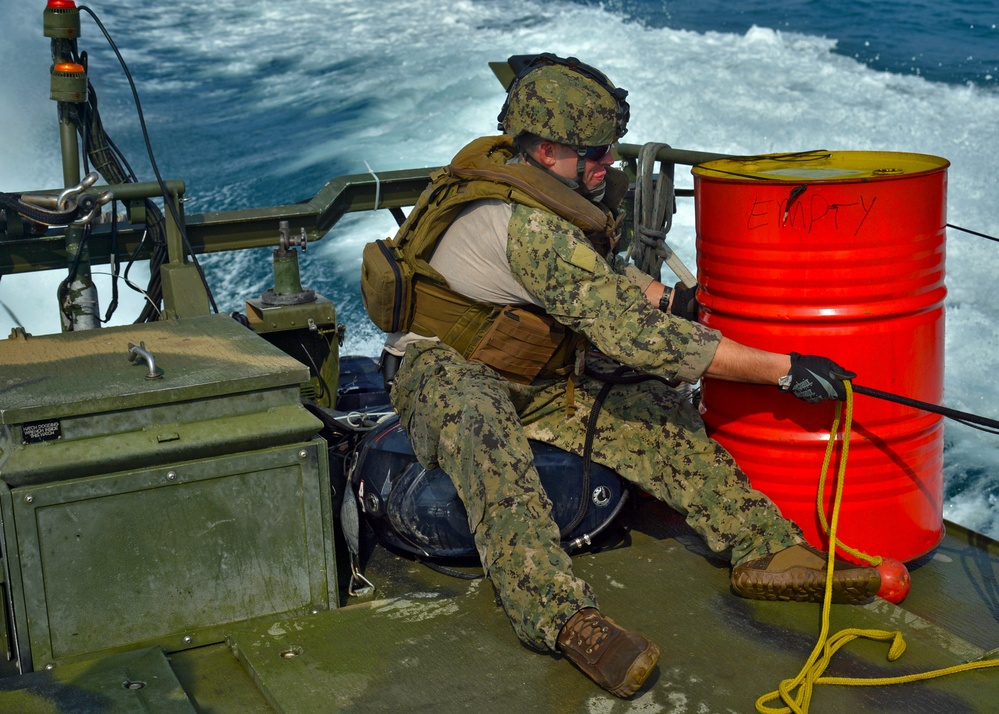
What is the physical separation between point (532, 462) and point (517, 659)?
53 centimetres

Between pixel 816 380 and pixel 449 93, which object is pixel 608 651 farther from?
pixel 449 93

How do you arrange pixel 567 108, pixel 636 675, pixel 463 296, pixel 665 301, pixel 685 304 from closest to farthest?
pixel 636 675
pixel 567 108
pixel 463 296
pixel 685 304
pixel 665 301

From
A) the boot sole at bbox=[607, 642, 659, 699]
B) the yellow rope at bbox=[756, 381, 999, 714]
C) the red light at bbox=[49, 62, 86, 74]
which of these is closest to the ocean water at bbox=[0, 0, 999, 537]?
the red light at bbox=[49, 62, 86, 74]

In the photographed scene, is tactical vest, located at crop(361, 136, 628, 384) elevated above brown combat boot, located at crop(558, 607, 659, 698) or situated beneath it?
elevated above

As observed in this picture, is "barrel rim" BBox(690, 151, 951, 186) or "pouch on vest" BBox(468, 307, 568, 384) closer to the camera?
"barrel rim" BBox(690, 151, 951, 186)

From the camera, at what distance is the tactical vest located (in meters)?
3.20

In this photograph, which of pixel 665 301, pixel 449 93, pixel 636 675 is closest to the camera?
pixel 636 675

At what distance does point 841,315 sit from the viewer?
2.99 metres

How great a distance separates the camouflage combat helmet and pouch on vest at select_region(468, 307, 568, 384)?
499 mm

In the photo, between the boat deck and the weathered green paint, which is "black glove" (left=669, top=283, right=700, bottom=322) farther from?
the weathered green paint

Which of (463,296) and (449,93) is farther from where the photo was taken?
(449,93)

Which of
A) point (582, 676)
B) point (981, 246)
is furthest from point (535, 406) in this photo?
point (981, 246)

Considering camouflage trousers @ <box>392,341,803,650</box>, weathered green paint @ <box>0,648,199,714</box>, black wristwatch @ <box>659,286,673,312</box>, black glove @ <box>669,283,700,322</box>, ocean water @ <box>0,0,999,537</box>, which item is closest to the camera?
weathered green paint @ <box>0,648,199,714</box>

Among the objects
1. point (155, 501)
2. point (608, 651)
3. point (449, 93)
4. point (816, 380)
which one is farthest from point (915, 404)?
point (449, 93)
